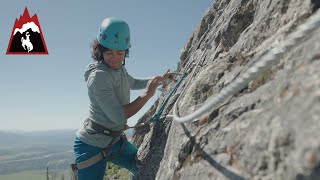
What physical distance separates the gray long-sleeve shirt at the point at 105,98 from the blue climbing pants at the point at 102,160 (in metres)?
0.20

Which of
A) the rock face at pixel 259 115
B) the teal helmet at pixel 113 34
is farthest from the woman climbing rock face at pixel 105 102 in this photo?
the rock face at pixel 259 115

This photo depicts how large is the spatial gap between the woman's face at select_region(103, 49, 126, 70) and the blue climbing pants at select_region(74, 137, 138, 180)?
200cm

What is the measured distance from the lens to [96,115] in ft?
27.4

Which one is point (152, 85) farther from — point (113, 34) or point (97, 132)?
point (97, 132)

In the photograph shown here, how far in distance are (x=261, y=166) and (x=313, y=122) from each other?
3.15 ft

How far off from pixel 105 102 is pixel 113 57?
47.5 inches

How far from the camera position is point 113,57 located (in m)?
8.39

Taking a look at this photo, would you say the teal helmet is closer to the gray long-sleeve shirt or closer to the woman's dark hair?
the woman's dark hair

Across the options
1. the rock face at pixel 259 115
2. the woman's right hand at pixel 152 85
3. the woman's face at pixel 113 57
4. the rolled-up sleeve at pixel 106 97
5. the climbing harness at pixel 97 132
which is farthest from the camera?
the woman's right hand at pixel 152 85

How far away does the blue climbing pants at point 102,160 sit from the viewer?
27.2ft

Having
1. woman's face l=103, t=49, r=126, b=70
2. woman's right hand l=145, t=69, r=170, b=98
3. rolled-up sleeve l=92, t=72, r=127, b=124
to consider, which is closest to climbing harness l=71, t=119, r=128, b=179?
rolled-up sleeve l=92, t=72, r=127, b=124

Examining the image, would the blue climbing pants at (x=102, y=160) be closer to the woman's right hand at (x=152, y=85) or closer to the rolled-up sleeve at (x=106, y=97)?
the rolled-up sleeve at (x=106, y=97)

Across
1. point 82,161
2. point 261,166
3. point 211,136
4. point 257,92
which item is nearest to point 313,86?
point 261,166

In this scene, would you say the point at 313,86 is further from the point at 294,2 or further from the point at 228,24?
the point at 228,24
